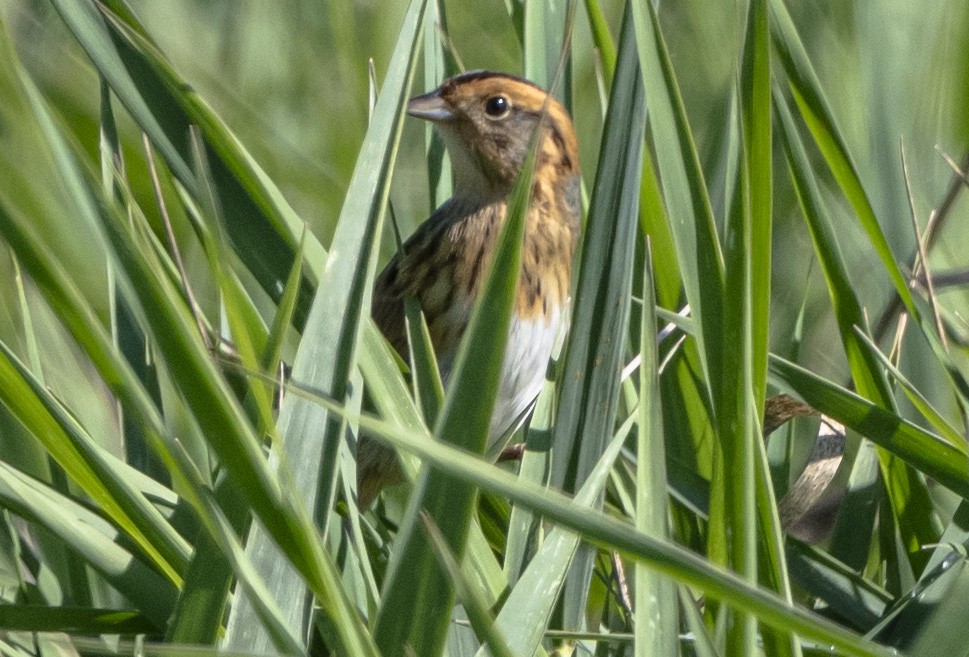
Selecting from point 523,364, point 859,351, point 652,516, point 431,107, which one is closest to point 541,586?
point 652,516

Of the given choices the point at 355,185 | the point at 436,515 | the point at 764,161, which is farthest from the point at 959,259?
the point at 436,515

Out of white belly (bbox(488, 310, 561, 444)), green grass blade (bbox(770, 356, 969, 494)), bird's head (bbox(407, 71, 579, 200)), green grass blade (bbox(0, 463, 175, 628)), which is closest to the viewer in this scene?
green grass blade (bbox(0, 463, 175, 628))

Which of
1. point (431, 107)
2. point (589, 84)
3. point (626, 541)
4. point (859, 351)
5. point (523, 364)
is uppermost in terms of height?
point (589, 84)

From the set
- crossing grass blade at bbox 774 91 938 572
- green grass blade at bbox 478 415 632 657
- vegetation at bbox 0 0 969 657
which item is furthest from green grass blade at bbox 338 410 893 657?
crossing grass blade at bbox 774 91 938 572

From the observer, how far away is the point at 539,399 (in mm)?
1440

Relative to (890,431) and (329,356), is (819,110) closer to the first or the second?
(890,431)

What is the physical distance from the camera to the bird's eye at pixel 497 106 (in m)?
2.24

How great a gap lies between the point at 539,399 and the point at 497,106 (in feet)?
3.00

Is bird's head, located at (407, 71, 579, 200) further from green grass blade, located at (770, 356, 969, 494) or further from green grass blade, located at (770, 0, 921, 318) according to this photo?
green grass blade, located at (770, 356, 969, 494)

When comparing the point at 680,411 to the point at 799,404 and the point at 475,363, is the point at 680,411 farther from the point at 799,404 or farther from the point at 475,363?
the point at 475,363

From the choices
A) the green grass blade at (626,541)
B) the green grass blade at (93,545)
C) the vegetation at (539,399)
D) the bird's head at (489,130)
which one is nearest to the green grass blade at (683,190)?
the vegetation at (539,399)

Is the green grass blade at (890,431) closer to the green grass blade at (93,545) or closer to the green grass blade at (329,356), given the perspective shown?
the green grass blade at (329,356)

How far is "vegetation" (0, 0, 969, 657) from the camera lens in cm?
92

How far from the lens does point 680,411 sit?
1541 mm
